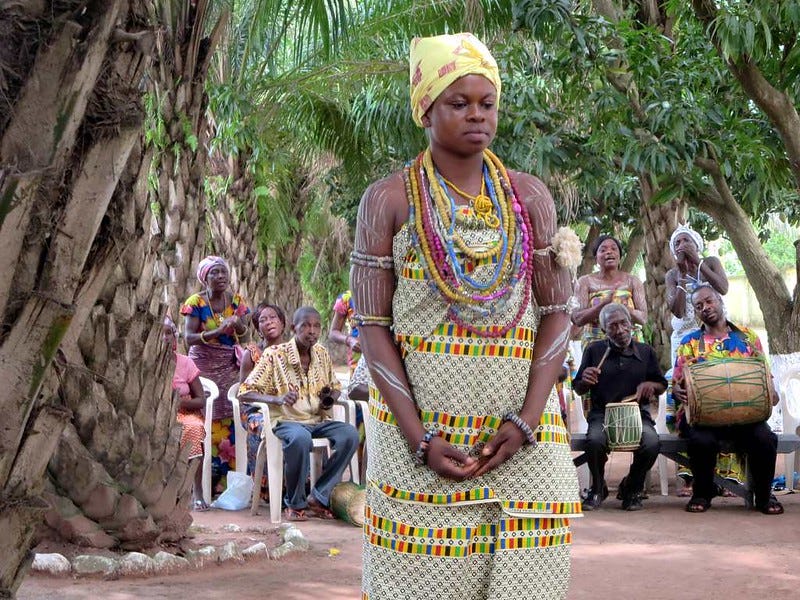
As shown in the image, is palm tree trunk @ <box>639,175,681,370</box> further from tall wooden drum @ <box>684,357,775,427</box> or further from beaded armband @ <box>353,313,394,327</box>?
beaded armband @ <box>353,313,394,327</box>

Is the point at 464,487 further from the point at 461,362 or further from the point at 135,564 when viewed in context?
the point at 135,564

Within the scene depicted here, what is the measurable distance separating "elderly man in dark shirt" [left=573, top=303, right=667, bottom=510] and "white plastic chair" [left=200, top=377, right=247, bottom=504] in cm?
257

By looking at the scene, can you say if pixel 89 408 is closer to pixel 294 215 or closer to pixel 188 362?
pixel 188 362

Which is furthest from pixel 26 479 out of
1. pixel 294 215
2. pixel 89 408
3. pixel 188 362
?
pixel 294 215

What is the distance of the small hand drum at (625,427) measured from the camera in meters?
8.25

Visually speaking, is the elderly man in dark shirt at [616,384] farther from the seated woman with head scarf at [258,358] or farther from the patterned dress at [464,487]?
the patterned dress at [464,487]

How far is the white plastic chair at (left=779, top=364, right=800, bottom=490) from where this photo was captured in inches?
354

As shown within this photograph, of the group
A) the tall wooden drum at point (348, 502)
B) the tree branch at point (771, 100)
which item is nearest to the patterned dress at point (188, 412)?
the tall wooden drum at point (348, 502)

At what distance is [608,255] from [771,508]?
2593 mm

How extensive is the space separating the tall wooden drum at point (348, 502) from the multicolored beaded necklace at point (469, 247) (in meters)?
4.93

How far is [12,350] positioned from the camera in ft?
9.12

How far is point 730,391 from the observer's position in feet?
26.0

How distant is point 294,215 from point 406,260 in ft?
56.5

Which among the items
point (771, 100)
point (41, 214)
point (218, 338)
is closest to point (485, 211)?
point (41, 214)
